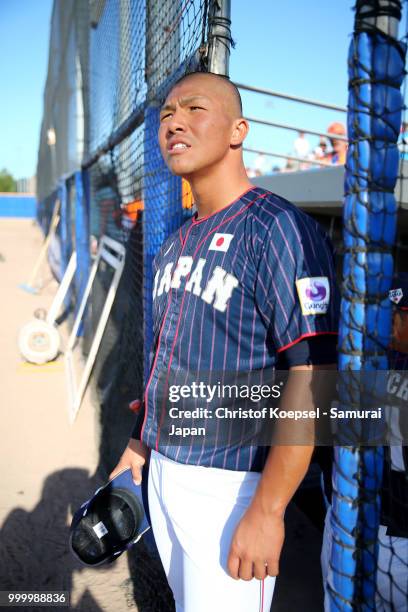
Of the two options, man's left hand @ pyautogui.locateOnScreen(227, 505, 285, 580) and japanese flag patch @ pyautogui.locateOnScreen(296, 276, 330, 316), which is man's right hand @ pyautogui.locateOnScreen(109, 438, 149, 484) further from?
japanese flag patch @ pyautogui.locateOnScreen(296, 276, 330, 316)

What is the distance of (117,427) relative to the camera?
3.69m

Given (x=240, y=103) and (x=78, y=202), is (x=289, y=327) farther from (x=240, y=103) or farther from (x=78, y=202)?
(x=78, y=202)

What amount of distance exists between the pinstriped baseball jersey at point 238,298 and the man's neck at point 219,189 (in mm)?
33

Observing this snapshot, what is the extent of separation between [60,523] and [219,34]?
2.53 m

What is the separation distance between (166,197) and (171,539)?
151cm

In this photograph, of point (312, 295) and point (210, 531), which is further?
point (210, 531)

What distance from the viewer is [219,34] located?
1695 mm

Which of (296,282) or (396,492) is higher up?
(296,282)

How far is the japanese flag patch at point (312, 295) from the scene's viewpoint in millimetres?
1082

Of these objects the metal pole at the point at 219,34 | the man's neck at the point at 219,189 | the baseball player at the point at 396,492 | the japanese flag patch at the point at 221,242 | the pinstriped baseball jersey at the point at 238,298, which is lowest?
the baseball player at the point at 396,492

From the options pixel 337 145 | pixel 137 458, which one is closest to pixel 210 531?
pixel 137 458

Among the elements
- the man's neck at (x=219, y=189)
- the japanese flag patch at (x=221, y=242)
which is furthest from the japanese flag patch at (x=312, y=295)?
the man's neck at (x=219, y=189)

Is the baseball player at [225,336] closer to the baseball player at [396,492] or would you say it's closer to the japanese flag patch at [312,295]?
the japanese flag patch at [312,295]

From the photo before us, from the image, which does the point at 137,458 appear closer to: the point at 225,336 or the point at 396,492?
the point at 225,336
